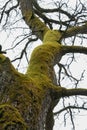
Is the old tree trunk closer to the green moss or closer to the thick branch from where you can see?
the green moss

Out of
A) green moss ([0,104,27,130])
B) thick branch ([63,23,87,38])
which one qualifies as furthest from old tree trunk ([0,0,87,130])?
thick branch ([63,23,87,38])

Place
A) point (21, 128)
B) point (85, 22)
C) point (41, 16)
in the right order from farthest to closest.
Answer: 1. point (41, 16)
2. point (85, 22)
3. point (21, 128)

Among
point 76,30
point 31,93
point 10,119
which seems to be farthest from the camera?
point 76,30

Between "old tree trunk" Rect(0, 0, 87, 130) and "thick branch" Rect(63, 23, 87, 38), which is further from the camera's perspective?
"thick branch" Rect(63, 23, 87, 38)

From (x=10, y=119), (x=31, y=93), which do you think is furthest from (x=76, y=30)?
(x=10, y=119)

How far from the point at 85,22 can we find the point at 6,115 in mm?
3924

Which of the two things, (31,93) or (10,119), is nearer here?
(10,119)

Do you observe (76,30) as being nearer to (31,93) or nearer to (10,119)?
(31,93)

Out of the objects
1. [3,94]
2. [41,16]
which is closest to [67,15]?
[41,16]

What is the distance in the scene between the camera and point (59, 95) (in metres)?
3.88

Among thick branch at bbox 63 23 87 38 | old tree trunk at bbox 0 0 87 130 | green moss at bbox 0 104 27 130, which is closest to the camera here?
green moss at bbox 0 104 27 130

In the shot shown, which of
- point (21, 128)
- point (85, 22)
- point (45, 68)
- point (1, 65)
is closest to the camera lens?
point (21, 128)

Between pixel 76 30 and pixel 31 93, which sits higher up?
pixel 31 93

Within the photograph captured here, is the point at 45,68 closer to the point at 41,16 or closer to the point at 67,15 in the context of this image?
the point at 41,16
